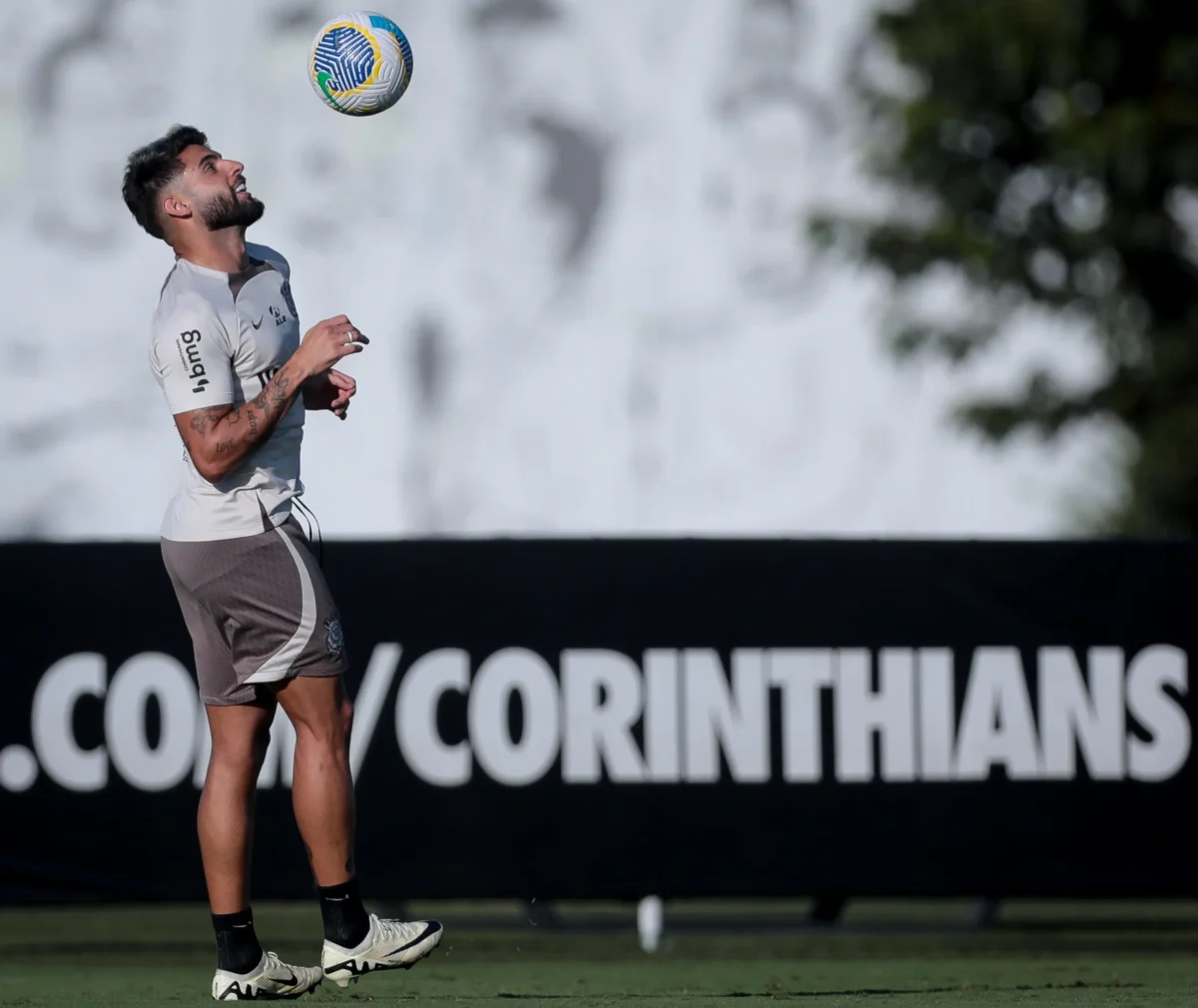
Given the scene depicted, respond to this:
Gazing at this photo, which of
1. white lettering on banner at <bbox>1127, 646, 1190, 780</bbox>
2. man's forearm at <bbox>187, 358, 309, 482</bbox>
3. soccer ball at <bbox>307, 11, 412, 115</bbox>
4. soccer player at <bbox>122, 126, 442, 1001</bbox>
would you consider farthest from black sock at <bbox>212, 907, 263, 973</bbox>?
white lettering on banner at <bbox>1127, 646, 1190, 780</bbox>

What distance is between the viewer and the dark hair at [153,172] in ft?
16.7

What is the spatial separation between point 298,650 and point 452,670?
3176 millimetres

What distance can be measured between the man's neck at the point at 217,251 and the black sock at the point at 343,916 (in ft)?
5.24

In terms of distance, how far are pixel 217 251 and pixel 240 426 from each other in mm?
519

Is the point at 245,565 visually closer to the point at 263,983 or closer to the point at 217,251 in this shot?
the point at 217,251

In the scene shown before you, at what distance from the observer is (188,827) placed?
7.98 meters

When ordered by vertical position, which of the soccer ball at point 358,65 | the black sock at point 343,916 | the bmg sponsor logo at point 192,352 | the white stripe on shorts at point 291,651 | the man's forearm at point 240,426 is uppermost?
the soccer ball at point 358,65

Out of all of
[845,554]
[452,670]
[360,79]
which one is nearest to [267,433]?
[360,79]

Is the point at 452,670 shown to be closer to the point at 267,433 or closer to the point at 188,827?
the point at 188,827

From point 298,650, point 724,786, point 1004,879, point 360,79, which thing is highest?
point 360,79

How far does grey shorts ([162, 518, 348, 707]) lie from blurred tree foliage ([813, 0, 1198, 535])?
17.3 meters

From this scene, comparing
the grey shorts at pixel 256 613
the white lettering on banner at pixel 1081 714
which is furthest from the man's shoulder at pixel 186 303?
the white lettering on banner at pixel 1081 714

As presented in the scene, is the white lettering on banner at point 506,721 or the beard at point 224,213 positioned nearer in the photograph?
the beard at point 224,213

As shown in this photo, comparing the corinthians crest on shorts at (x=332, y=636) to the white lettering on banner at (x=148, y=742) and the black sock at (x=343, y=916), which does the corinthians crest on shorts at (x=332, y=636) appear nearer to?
the black sock at (x=343, y=916)
